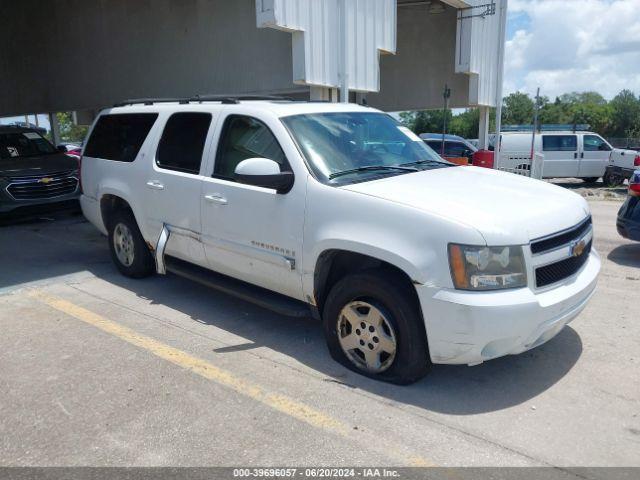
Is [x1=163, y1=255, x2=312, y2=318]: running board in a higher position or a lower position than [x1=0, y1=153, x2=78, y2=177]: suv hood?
lower

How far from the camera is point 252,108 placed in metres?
4.64

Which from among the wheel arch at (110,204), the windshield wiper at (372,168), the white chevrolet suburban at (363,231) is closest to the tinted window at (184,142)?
the white chevrolet suburban at (363,231)

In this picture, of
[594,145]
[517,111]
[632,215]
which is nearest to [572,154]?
[594,145]

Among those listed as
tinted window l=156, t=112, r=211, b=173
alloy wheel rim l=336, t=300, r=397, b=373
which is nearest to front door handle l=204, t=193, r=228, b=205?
tinted window l=156, t=112, r=211, b=173

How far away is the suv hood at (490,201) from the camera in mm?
3322

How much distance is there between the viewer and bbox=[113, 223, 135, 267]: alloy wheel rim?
615cm

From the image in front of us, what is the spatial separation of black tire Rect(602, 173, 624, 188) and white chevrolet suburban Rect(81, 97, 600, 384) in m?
14.6

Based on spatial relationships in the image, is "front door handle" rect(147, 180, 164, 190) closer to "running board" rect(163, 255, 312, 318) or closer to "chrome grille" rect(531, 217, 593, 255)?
"running board" rect(163, 255, 312, 318)

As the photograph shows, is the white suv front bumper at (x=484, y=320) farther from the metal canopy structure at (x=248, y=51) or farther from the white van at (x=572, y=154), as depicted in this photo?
the white van at (x=572, y=154)

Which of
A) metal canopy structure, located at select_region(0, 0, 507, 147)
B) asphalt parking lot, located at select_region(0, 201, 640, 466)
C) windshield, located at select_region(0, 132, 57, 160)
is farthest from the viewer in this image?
windshield, located at select_region(0, 132, 57, 160)

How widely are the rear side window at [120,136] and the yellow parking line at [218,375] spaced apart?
1729 mm

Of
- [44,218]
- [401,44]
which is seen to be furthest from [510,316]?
[401,44]

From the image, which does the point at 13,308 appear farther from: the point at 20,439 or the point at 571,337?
the point at 571,337

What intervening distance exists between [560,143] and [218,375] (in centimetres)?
1703
